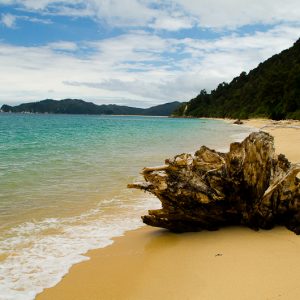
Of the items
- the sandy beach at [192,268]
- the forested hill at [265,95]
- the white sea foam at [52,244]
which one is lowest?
the white sea foam at [52,244]

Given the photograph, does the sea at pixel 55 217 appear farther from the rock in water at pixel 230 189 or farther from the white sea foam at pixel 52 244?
the rock in water at pixel 230 189

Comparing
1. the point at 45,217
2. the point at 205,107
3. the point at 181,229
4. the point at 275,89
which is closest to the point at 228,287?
the point at 181,229

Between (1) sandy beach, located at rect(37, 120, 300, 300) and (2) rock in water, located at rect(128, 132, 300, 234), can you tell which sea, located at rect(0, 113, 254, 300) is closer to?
(1) sandy beach, located at rect(37, 120, 300, 300)

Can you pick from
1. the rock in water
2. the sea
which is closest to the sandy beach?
the rock in water

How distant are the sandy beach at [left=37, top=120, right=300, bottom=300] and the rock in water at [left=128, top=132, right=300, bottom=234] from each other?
0.26 meters

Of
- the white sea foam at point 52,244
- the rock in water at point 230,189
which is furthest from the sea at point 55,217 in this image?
the rock in water at point 230,189

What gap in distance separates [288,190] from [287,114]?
7335cm

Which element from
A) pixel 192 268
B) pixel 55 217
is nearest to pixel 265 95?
pixel 55 217

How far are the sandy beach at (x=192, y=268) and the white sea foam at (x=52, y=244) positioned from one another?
0.28 meters

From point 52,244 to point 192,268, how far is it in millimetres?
2907

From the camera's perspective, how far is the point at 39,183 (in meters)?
13.4

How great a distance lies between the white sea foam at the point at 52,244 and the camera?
17.9ft

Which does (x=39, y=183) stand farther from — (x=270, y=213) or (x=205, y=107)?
(x=205, y=107)

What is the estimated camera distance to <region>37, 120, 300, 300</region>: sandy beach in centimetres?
495
